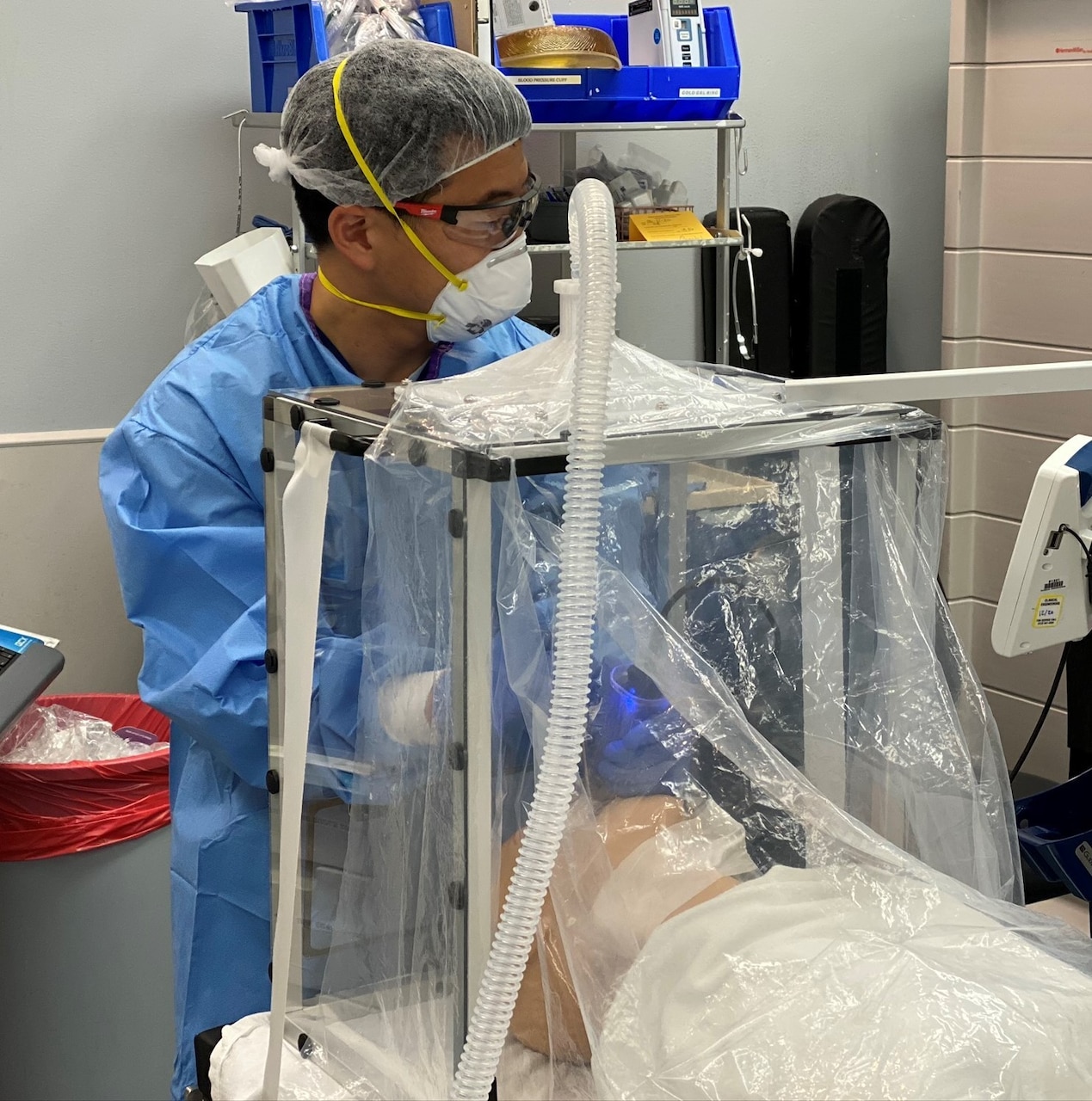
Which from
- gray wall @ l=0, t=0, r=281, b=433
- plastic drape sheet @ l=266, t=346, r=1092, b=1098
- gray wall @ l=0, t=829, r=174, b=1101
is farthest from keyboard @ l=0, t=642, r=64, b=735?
plastic drape sheet @ l=266, t=346, r=1092, b=1098

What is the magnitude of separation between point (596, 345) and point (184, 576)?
69 centimetres

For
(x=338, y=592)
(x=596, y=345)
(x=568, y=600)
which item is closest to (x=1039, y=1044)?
(x=568, y=600)

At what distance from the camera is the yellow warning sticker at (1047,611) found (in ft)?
4.86

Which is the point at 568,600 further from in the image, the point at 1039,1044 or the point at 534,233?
the point at 534,233

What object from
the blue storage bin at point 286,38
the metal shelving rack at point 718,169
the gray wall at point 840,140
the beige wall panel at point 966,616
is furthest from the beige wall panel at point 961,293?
the blue storage bin at point 286,38

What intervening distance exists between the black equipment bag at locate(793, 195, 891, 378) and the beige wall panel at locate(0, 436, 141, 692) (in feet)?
4.95

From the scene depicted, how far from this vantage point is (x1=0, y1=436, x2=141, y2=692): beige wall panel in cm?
243

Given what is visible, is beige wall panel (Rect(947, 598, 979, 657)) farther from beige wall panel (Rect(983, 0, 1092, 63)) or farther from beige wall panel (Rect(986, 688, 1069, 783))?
beige wall panel (Rect(983, 0, 1092, 63))

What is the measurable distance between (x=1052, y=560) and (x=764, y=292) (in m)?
1.52

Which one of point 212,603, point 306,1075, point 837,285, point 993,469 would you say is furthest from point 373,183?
point 993,469

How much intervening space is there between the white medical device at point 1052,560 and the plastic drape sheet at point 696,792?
1.62 feet

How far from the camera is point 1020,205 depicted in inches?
108

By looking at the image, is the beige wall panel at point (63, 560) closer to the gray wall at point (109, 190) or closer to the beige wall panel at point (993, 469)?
the gray wall at point (109, 190)

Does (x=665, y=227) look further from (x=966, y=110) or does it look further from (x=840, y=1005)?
(x=840, y=1005)
